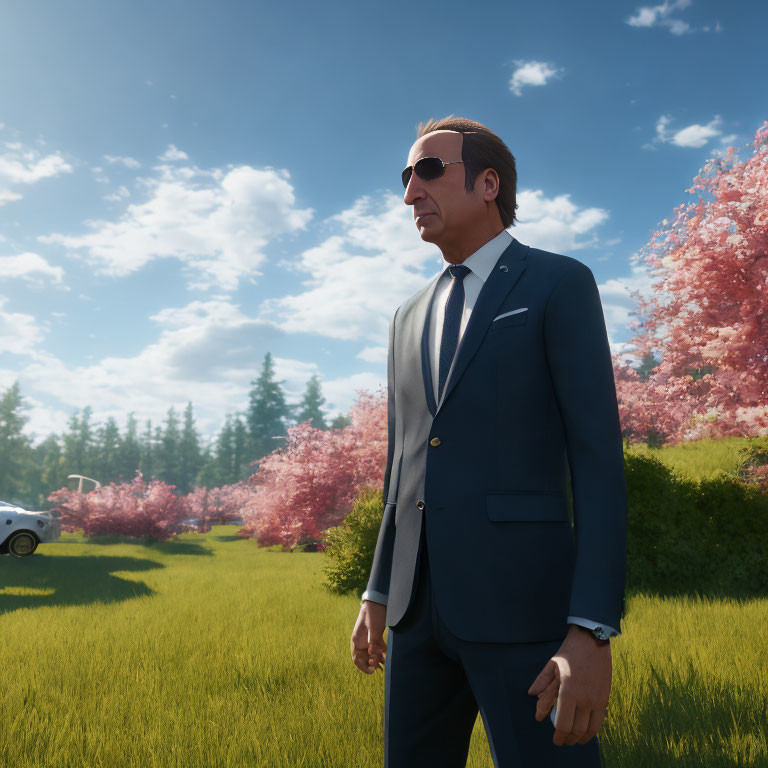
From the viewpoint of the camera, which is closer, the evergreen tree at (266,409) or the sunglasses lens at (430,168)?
the sunglasses lens at (430,168)

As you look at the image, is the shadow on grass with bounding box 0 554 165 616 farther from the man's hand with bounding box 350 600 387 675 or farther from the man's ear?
the man's ear

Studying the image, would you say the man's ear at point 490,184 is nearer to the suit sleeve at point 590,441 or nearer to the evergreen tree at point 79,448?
the suit sleeve at point 590,441

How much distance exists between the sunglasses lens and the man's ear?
139 millimetres

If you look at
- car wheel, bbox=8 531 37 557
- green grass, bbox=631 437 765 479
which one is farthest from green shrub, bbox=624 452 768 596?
car wheel, bbox=8 531 37 557

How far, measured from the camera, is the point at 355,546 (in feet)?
30.9

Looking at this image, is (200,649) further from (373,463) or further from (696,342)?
(373,463)

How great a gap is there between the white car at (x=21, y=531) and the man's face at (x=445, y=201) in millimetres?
17471

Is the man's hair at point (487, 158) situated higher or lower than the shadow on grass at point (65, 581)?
higher

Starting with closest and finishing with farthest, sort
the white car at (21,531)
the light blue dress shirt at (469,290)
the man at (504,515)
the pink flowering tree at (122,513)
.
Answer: the man at (504,515)
the light blue dress shirt at (469,290)
the white car at (21,531)
the pink flowering tree at (122,513)

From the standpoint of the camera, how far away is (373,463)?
21516 millimetres

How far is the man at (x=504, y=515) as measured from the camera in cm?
156

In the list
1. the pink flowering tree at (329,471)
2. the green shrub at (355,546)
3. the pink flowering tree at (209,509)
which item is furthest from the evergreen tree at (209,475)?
the green shrub at (355,546)

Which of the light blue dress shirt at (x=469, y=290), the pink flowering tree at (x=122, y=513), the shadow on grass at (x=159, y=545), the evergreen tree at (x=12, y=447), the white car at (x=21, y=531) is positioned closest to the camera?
the light blue dress shirt at (x=469, y=290)

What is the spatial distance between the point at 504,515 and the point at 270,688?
4.16m
